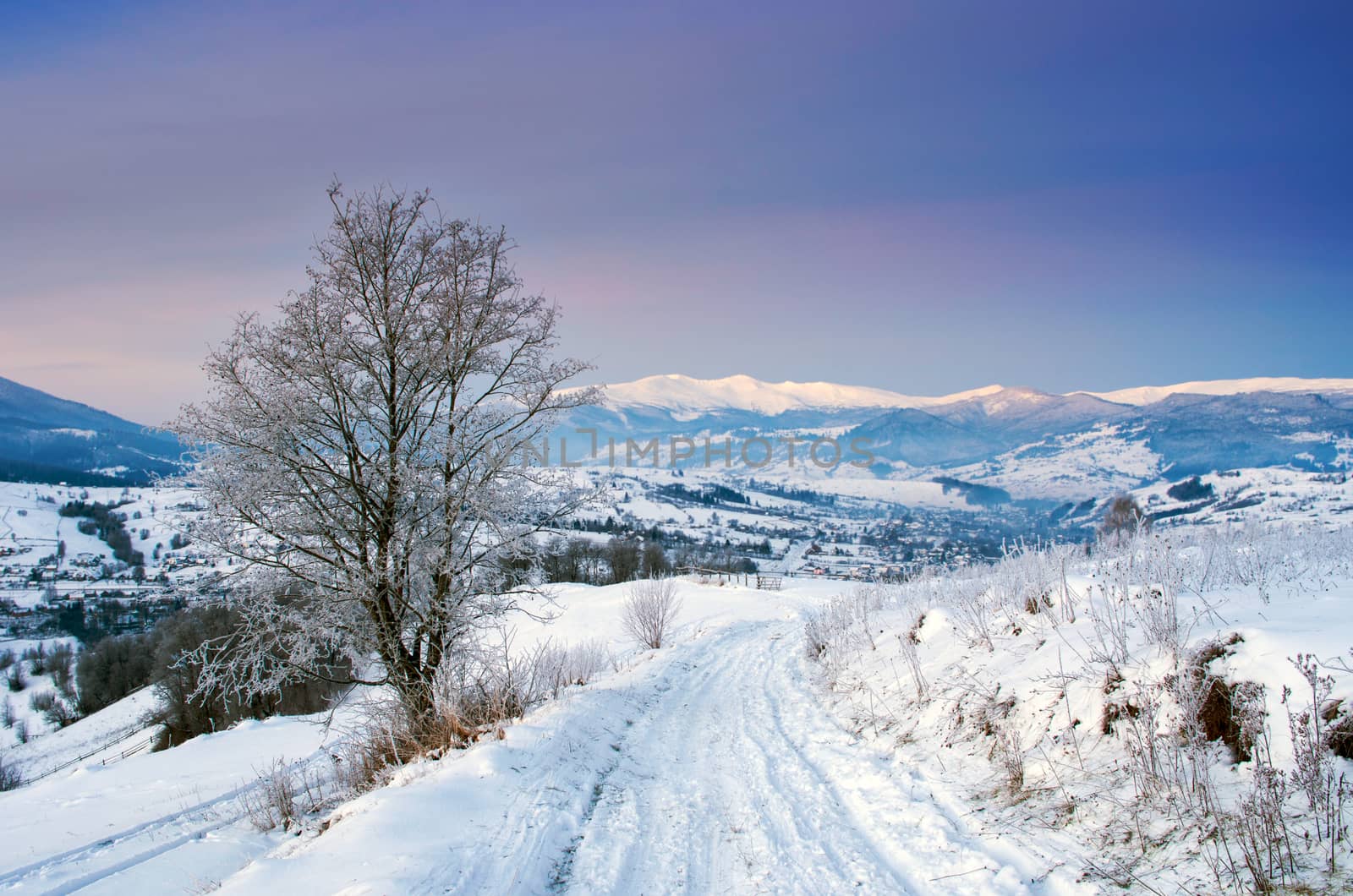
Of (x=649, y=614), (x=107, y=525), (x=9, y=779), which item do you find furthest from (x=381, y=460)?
(x=107, y=525)

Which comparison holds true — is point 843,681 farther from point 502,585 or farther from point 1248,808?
point 1248,808

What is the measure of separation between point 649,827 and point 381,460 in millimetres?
7210

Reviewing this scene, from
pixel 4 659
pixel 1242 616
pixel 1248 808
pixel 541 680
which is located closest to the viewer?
pixel 1248 808

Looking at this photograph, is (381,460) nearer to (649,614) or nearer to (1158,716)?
(1158,716)

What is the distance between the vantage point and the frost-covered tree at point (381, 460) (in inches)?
365

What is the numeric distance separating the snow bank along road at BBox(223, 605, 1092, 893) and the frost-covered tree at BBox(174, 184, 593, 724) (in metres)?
2.95

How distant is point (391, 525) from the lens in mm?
10086

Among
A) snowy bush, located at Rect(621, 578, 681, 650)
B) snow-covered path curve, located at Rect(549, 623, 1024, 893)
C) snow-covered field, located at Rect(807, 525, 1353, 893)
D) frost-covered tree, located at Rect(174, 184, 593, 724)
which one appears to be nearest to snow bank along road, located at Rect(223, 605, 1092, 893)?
snow-covered path curve, located at Rect(549, 623, 1024, 893)

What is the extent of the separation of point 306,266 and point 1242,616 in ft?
42.4

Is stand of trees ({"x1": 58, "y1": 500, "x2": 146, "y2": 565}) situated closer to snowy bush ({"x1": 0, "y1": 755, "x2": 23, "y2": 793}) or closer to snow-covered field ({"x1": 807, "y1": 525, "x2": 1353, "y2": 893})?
snowy bush ({"x1": 0, "y1": 755, "x2": 23, "y2": 793})

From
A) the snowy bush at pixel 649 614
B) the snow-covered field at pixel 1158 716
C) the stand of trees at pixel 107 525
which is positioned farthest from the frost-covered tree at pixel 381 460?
the stand of trees at pixel 107 525

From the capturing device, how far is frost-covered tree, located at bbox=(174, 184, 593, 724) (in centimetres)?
928

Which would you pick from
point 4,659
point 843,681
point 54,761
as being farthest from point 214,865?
point 4,659

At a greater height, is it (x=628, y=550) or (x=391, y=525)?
(x=391, y=525)
